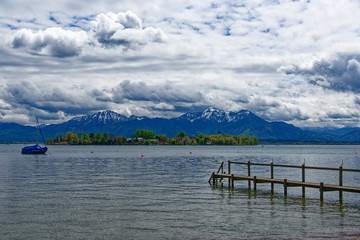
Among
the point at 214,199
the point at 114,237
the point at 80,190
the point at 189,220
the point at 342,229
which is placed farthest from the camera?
the point at 80,190

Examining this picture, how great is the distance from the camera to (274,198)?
39.3 metres

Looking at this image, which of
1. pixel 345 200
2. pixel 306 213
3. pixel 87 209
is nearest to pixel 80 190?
pixel 87 209

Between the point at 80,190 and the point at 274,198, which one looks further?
the point at 80,190

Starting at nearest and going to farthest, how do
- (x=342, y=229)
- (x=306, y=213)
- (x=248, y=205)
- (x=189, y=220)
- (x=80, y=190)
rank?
1. (x=342, y=229)
2. (x=189, y=220)
3. (x=306, y=213)
4. (x=248, y=205)
5. (x=80, y=190)

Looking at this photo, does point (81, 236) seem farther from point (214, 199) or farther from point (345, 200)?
point (345, 200)

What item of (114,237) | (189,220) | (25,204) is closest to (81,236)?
(114,237)

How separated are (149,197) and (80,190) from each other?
1081 cm

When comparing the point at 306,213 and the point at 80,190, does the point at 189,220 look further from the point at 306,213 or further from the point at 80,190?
the point at 80,190

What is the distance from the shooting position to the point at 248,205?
1372 inches

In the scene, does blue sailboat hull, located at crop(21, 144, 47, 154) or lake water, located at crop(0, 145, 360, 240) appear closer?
lake water, located at crop(0, 145, 360, 240)

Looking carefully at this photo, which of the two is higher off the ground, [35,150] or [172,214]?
[172,214]

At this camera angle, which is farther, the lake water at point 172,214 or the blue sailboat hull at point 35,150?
the blue sailboat hull at point 35,150

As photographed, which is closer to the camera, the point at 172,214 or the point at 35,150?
the point at 172,214

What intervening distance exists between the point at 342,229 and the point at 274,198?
1423 cm
